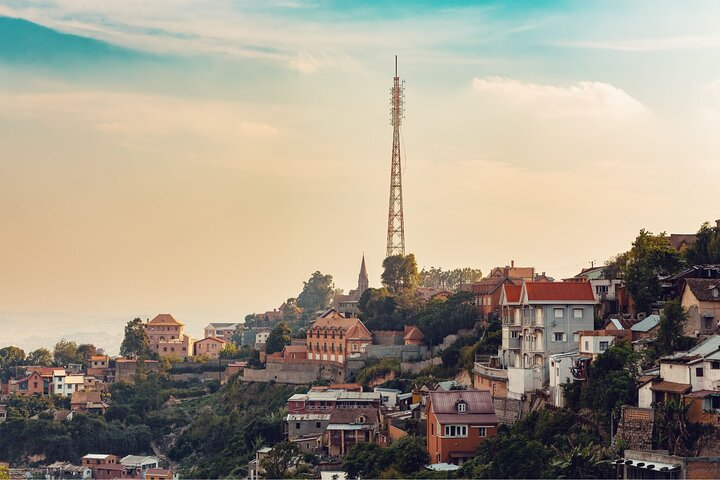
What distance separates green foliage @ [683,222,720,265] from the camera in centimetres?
4559

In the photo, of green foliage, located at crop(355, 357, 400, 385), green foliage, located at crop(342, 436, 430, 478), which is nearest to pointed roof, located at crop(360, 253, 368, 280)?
green foliage, located at crop(355, 357, 400, 385)

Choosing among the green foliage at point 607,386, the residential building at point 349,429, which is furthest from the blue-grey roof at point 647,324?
the residential building at point 349,429

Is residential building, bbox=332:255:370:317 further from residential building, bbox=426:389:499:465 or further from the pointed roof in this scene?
residential building, bbox=426:389:499:465

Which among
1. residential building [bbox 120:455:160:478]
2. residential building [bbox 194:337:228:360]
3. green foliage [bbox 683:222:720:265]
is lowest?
residential building [bbox 120:455:160:478]

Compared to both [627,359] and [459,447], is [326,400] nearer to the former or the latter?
[459,447]

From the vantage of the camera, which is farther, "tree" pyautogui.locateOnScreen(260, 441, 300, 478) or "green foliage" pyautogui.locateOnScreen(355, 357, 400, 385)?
"green foliage" pyautogui.locateOnScreen(355, 357, 400, 385)

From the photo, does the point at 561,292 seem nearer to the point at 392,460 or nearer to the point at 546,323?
the point at 546,323

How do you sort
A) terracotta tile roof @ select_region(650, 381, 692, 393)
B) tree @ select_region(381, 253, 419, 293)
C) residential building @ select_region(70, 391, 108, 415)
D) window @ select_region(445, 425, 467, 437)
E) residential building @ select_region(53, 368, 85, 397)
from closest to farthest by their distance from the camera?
terracotta tile roof @ select_region(650, 381, 692, 393) < window @ select_region(445, 425, 467, 437) < tree @ select_region(381, 253, 419, 293) < residential building @ select_region(70, 391, 108, 415) < residential building @ select_region(53, 368, 85, 397)

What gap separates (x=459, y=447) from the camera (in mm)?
41219

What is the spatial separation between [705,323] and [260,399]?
112 feet

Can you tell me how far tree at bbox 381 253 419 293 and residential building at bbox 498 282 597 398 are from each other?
27446mm

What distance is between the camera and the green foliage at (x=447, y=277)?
9181 centimetres

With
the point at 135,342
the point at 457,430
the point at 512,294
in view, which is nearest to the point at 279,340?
the point at 135,342

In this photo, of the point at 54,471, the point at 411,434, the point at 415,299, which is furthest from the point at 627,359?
the point at 54,471
